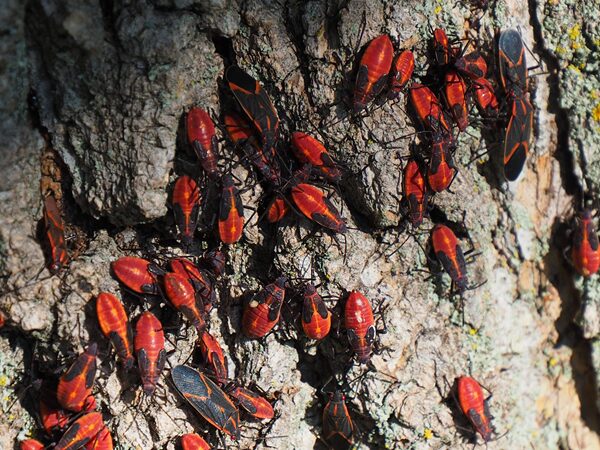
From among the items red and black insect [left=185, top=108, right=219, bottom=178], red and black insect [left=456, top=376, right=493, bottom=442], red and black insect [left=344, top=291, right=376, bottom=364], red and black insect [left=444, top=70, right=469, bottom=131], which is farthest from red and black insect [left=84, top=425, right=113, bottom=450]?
red and black insect [left=444, top=70, right=469, bottom=131]

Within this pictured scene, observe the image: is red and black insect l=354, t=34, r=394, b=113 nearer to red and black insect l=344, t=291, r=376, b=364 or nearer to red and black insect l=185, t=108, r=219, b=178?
red and black insect l=185, t=108, r=219, b=178

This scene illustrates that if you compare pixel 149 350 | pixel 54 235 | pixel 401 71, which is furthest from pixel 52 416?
pixel 401 71

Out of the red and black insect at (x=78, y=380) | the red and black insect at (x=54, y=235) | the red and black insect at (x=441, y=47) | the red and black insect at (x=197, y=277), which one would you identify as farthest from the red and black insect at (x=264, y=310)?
the red and black insect at (x=441, y=47)

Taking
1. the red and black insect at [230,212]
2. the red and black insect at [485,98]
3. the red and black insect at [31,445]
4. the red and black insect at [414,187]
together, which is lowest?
the red and black insect at [31,445]

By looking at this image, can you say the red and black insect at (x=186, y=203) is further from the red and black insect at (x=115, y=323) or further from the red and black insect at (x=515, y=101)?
the red and black insect at (x=515, y=101)

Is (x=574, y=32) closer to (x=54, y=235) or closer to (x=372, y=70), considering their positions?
(x=372, y=70)

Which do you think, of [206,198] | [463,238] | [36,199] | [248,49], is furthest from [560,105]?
[36,199]

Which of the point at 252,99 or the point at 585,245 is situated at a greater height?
the point at 252,99
